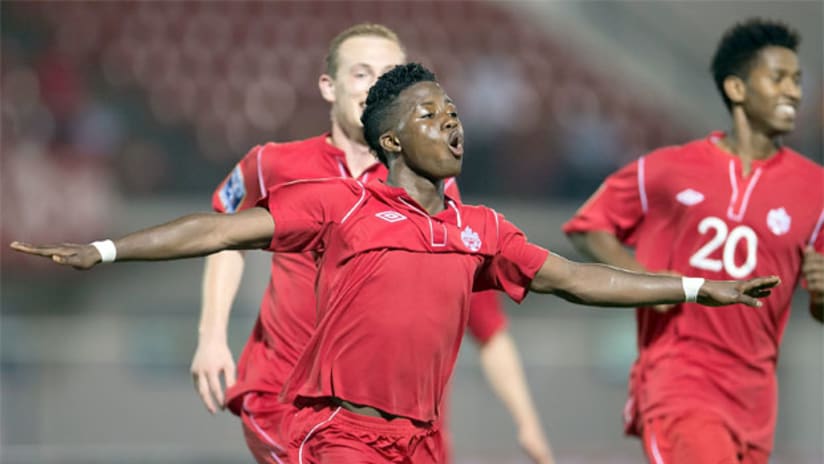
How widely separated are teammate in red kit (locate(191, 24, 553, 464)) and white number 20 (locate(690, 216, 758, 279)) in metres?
1.09

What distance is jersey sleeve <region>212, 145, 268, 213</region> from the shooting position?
5.46 meters

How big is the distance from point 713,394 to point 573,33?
11042mm

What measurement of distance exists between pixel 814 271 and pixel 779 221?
0.84 feet

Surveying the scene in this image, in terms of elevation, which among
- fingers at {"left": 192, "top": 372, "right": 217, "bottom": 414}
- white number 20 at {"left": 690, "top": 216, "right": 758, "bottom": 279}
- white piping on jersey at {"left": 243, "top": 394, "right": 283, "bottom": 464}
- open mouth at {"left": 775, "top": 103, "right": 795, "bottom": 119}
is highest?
open mouth at {"left": 775, "top": 103, "right": 795, "bottom": 119}

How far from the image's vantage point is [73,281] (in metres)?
11.9

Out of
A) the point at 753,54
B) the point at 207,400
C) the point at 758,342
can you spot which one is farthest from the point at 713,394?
the point at 207,400

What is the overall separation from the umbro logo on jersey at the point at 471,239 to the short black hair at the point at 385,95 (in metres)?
0.39

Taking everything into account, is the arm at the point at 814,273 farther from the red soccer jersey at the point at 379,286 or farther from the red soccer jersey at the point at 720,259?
the red soccer jersey at the point at 379,286

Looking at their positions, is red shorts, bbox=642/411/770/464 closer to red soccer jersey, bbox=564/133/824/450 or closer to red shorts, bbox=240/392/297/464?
red soccer jersey, bbox=564/133/824/450

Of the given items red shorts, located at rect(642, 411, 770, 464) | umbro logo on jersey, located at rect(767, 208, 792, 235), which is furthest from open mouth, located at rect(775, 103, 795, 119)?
red shorts, located at rect(642, 411, 770, 464)

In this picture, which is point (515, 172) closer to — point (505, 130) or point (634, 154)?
point (505, 130)

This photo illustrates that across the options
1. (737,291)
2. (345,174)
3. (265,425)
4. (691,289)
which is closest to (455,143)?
(691,289)

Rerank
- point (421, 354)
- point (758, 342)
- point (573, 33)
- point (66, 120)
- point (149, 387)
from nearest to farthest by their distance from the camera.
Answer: point (421, 354) < point (758, 342) < point (149, 387) < point (66, 120) < point (573, 33)

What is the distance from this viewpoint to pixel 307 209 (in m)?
4.28
